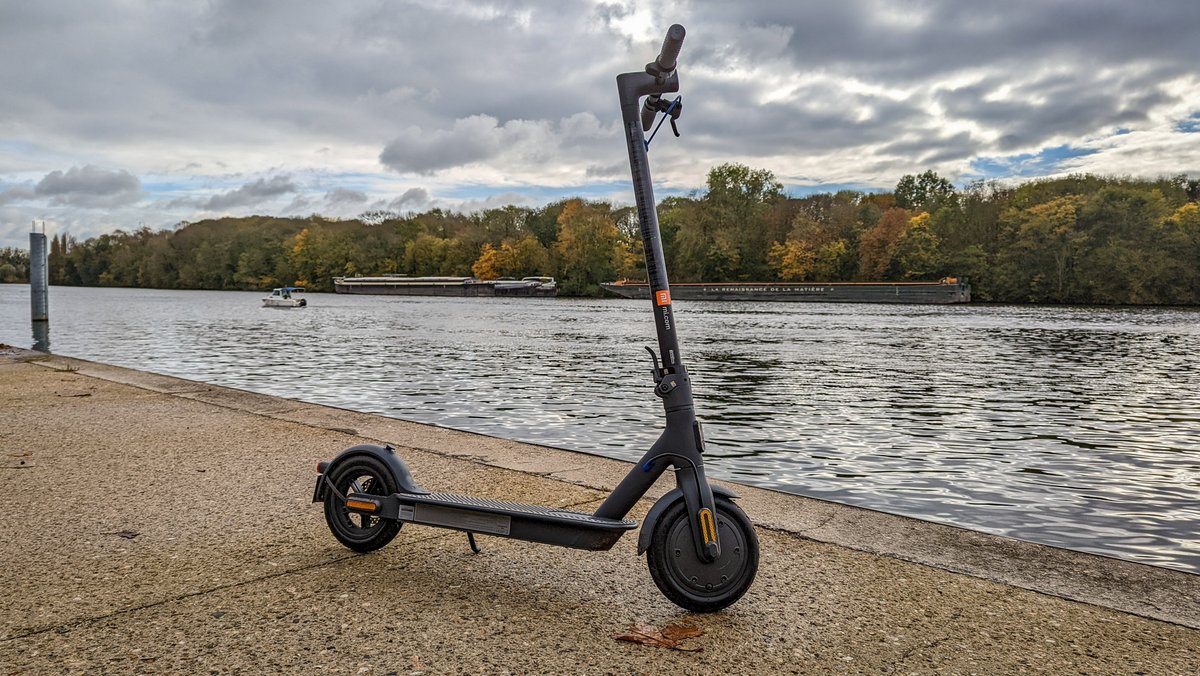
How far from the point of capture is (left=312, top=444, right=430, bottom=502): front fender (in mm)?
4441

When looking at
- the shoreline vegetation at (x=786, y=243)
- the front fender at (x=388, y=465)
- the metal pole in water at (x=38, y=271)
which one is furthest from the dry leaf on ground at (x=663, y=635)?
the shoreline vegetation at (x=786, y=243)

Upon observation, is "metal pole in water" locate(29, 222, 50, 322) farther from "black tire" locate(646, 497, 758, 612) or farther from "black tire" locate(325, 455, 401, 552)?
"black tire" locate(646, 497, 758, 612)

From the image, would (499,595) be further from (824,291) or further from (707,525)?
(824,291)

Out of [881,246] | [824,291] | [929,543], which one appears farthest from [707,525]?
[881,246]

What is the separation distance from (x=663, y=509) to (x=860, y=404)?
42.8 feet

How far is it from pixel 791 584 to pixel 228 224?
205422 millimetres

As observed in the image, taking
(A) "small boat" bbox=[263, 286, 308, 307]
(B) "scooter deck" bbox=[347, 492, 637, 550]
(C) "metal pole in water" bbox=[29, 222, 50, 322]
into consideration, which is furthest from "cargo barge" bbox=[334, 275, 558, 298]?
(B) "scooter deck" bbox=[347, 492, 637, 550]

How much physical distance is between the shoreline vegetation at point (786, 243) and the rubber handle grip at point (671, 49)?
93.4 metres

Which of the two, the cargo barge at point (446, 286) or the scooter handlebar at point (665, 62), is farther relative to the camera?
the cargo barge at point (446, 286)

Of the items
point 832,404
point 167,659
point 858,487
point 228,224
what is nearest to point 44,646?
point 167,659

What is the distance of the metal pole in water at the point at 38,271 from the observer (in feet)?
89.3

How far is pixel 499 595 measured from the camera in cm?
404

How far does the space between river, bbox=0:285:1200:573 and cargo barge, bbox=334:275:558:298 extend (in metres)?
86.1

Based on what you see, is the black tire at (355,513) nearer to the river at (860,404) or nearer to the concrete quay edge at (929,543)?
the concrete quay edge at (929,543)
